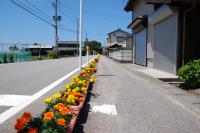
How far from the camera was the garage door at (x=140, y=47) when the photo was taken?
25.6 meters

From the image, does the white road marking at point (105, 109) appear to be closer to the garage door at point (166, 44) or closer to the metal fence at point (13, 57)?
the garage door at point (166, 44)

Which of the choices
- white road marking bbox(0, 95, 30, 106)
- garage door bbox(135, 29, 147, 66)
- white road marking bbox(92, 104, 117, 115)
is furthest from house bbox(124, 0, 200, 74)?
white road marking bbox(0, 95, 30, 106)

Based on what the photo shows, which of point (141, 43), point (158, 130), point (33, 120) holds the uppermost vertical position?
point (141, 43)

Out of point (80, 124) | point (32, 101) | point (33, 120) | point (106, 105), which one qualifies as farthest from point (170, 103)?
point (33, 120)

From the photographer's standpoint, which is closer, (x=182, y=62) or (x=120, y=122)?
(x=120, y=122)

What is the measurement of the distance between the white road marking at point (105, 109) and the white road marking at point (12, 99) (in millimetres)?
2096

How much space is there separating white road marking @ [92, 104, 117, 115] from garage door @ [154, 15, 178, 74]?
9.30 meters

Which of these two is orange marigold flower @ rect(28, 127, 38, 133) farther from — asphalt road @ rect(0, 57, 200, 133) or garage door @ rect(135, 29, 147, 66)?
garage door @ rect(135, 29, 147, 66)

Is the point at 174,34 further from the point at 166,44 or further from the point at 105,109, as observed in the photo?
the point at 105,109

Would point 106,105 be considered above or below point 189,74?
below

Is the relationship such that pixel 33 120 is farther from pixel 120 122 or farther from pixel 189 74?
pixel 189 74

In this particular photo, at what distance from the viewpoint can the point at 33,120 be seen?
3.98 m

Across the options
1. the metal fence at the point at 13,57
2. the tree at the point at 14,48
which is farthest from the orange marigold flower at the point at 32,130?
the tree at the point at 14,48

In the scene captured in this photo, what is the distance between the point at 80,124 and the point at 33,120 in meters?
1.63
